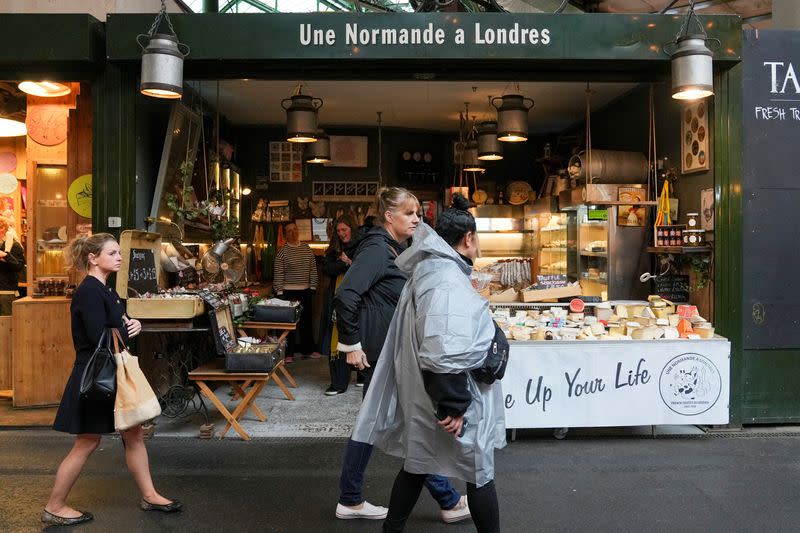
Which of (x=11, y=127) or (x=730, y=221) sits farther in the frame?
(x=11, y=127)

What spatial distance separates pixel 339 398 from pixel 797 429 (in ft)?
13.9

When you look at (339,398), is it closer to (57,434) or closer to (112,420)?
(57,434)

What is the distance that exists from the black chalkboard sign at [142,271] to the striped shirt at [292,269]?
11.6ft

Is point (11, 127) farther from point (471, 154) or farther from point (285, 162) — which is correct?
point (471, 154)

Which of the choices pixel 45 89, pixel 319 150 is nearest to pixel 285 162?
pixel 319 150

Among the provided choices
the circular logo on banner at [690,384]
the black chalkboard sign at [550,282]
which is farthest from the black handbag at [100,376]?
the black chalkboard sign at [550,282]

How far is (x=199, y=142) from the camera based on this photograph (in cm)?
766

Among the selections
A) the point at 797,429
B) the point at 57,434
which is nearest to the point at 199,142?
the point at 57,434

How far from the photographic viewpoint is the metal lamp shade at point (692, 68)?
17.0ft

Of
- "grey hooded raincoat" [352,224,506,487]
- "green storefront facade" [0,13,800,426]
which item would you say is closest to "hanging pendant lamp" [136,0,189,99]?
"green storefront facade" [0,13,800,426]

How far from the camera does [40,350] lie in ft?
21.0

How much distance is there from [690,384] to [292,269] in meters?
5.73

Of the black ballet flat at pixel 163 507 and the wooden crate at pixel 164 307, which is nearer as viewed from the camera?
the black ballet flat at pixel 163 507

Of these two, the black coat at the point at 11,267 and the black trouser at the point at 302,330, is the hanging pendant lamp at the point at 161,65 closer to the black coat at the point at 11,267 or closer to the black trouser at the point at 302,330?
the black coat at the point at 11,267
